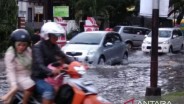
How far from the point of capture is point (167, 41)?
3506cm

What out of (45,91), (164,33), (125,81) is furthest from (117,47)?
(45,91)

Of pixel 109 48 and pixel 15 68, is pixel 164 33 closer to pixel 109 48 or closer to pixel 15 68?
pixel 109 48

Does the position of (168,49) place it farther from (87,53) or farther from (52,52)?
(52,52)

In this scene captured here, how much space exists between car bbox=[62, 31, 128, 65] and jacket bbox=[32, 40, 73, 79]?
13.2m

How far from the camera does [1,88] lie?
49.0 feet

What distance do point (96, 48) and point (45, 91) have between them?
48.6 feet

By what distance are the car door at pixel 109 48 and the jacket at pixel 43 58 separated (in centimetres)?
1507

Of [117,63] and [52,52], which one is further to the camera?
[117,63]

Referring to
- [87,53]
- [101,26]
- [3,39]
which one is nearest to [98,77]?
[87,53]

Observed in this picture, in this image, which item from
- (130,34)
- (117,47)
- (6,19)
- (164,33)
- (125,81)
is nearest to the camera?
(125,81)

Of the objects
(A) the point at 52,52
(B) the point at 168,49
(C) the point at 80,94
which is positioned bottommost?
(B) the point at 168,49

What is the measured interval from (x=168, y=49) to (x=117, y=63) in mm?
11069

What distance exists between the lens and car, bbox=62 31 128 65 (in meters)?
21.6

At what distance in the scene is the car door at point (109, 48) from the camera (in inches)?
897
